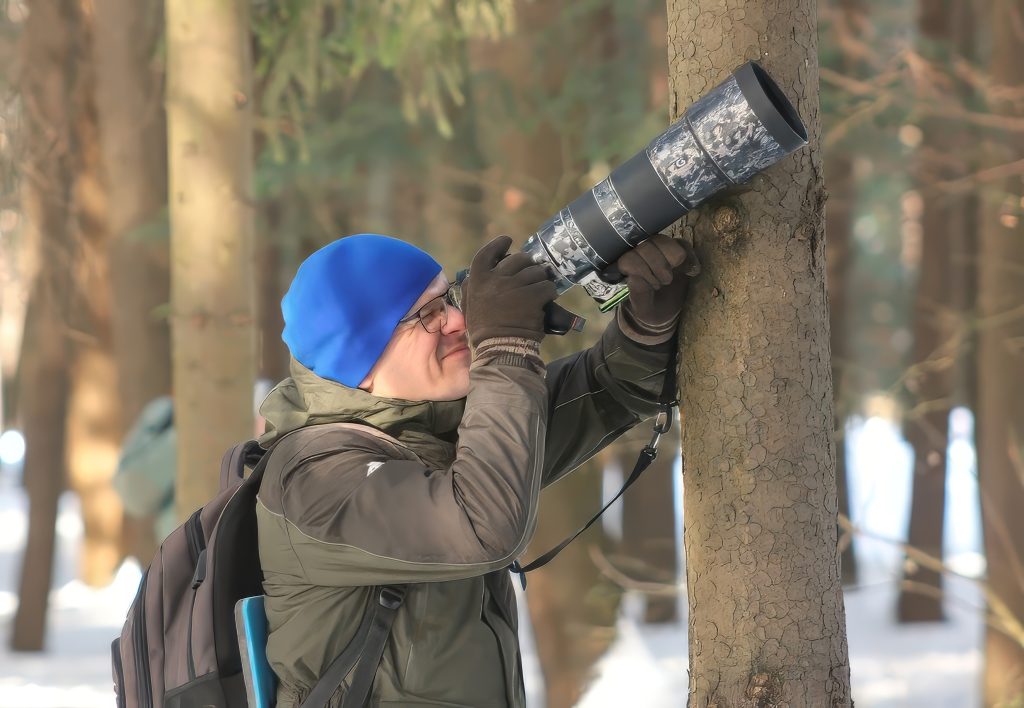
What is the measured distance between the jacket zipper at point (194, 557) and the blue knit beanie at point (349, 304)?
450mm

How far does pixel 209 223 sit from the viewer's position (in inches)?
167

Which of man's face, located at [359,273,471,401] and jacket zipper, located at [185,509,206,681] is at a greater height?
man's face, located at [359,273,471,401]

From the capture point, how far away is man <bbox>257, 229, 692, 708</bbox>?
1.93 m

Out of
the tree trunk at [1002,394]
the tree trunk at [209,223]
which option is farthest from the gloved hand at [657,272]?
the tree trunk at [1002,394]

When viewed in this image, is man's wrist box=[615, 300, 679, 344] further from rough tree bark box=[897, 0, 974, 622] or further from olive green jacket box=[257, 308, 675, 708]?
rough tree bark box=[897, 0, 974, 622]

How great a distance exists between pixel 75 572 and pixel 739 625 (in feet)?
43.7

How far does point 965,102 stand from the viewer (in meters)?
7.66

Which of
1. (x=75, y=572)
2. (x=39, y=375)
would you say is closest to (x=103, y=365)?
(x=39, y=375)

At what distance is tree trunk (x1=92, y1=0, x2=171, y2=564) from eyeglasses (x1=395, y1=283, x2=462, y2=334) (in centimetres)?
679

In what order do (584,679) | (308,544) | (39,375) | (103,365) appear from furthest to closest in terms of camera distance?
1. (103,365)
2. (39,375)
3. (584,679)
4. (308,544)

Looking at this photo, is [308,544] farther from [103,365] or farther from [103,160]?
[103,365]

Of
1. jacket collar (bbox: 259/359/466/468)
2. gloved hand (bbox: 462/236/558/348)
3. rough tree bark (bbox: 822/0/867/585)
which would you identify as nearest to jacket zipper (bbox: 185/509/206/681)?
jacket collar (bbox: 259/359/466/468)

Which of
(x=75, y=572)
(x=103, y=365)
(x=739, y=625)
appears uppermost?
(x=103, y=365)

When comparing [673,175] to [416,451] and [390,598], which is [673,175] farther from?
[390,598]
